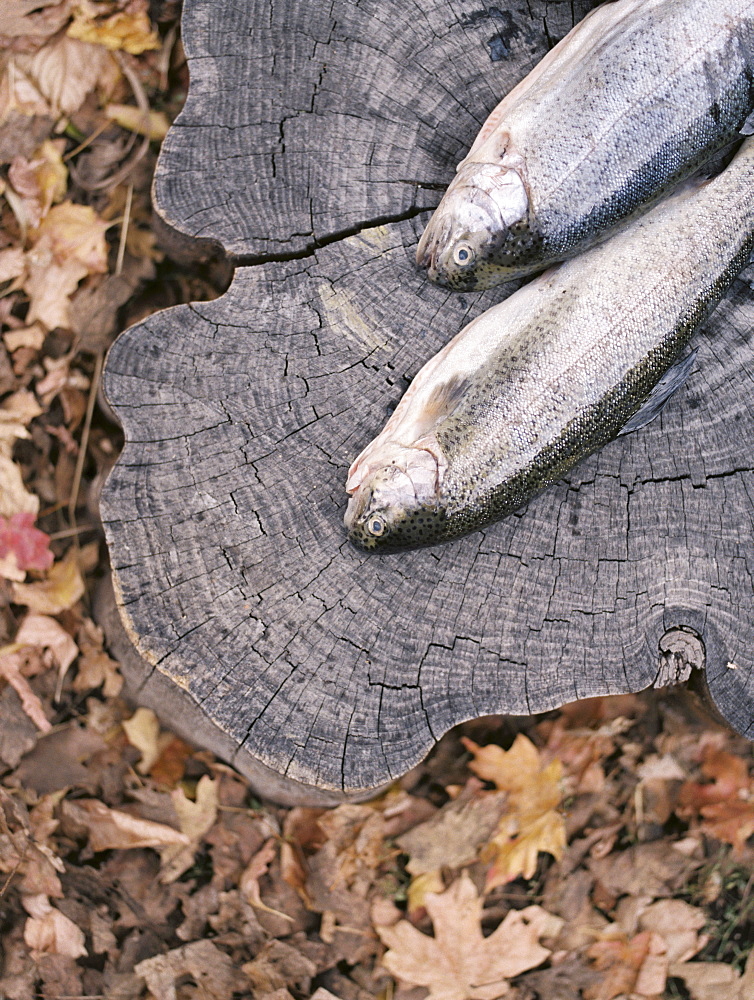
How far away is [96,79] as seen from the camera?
163 inches

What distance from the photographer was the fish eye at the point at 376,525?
280 centimetres

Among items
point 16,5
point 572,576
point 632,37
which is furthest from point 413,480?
point 16,5

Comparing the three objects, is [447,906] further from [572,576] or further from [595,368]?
[595,368]

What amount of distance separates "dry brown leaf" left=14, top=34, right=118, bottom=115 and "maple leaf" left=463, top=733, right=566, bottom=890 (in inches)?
149

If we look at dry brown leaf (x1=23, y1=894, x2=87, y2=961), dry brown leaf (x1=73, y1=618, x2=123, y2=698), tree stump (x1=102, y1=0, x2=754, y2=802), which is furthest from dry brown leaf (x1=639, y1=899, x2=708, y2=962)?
dry brown leaf (x1=73, y1=618, x2=123, y2=698)

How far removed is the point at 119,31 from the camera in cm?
406

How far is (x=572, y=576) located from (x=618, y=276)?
110 centimetres

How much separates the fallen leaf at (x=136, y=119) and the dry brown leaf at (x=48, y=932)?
370 centimetres

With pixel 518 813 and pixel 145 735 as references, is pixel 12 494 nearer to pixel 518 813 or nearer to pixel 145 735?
pixel 145 735

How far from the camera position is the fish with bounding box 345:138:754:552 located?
2.84 m

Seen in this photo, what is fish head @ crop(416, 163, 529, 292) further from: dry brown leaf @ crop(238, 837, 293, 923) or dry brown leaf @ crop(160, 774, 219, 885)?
dry brown leaf @ crop(238, 837, 293, 923)

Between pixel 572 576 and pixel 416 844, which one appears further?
pixel 416 844

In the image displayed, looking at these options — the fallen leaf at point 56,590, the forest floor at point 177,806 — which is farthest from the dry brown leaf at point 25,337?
the fallen leaf at point 56,590

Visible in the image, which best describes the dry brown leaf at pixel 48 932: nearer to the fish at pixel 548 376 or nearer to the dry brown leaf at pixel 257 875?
the dry brown leaf at pixel 257 875
